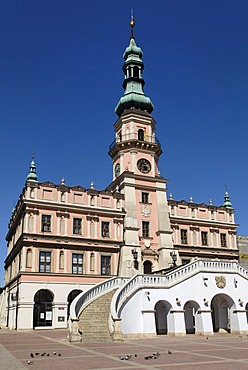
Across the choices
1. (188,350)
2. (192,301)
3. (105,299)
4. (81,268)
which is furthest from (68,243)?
(188,350)

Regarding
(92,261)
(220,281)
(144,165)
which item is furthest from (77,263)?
(220,281)

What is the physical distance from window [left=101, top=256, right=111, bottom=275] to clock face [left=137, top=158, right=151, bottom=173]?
1213 centimetres

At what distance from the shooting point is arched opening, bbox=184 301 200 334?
35.0 m

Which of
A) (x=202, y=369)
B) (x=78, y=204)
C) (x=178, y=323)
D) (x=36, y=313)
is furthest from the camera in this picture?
(x=78, y=204)

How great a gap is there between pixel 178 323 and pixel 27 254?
17966mm

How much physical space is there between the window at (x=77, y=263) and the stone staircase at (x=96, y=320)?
12.1m

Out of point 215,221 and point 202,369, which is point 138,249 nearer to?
point 215,221

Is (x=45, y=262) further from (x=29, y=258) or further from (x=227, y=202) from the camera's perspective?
(x=227, y=202)

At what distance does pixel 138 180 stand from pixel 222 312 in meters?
19.8

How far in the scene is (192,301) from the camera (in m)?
34.1

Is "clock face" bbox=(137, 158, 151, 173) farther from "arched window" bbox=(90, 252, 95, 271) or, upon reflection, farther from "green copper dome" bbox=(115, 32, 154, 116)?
"arched window" bbox=(90, 252, 95, 271)

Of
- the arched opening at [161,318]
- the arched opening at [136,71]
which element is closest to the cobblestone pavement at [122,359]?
the arched opening at [161,318]

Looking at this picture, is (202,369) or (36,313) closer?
(202,369)

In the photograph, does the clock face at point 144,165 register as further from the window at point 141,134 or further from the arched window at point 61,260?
the arched window at point 61,260
